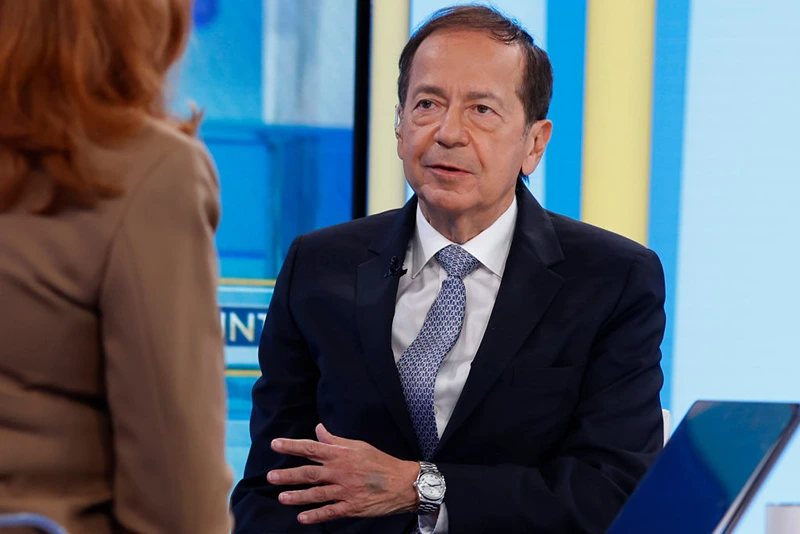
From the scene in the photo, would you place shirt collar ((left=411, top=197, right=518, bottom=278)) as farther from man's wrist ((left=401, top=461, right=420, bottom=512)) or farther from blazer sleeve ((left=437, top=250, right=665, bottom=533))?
man's wrist ((left=401, top=461, right=420, bottom=512))

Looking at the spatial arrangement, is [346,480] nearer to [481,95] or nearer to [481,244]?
[481,244]

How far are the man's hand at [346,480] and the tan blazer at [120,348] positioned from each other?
672 mm

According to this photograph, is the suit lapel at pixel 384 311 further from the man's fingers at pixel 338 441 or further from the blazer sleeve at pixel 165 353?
the blazer sleeve at pixel 165 353

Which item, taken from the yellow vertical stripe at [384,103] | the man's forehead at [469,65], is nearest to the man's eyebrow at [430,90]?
the man's forehead at [469,65]

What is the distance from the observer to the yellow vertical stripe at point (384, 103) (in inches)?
132

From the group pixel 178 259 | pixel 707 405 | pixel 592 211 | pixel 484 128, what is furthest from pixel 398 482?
pixel 592 211

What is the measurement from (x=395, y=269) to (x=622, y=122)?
5.36 ft

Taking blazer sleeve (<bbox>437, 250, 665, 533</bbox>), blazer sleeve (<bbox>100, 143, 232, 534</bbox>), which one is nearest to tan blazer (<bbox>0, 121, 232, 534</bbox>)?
blazer sleeve (<bbox>100, 143, 232, 534</bbox>)

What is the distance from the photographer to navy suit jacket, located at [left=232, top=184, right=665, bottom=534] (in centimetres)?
164

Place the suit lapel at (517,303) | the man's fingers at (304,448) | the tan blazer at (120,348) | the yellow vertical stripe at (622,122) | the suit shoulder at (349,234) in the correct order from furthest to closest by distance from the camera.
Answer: the yellow vertical stripe at (622,122), the suit shoulder at (349,234), the suit lapel at (517,303), the man's fingers at (304,448), the tan blazer at (120,348)

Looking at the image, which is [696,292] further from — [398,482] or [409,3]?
[398,482]

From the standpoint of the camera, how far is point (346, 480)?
1593 millimetres

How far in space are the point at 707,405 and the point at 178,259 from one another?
Answer: 713mm

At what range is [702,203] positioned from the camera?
3.23 metres
